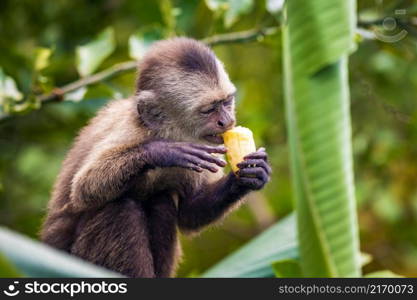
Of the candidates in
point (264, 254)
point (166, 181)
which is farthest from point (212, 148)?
point (264, 254)

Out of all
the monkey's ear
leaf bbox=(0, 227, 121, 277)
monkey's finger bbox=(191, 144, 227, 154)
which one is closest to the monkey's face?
the monkey's ear

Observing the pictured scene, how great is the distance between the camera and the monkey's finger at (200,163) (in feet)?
12.8

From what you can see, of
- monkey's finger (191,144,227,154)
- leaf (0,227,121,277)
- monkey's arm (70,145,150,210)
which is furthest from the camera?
monkey's arm (70,145,150,210)

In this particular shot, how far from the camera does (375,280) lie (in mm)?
3131

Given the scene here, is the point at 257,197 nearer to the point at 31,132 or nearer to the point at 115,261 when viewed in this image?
the point at 31,132

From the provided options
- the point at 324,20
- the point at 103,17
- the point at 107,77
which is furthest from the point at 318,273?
the point at 103,17

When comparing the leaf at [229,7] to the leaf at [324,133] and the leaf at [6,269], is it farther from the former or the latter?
the leaf at [6,269]

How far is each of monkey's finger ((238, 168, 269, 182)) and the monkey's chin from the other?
1.24 ft

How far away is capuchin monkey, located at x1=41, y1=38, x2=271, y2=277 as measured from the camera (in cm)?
428

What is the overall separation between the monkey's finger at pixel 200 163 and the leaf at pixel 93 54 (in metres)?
1.77

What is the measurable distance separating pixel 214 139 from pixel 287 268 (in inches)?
47.5

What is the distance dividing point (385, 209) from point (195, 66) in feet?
14.8

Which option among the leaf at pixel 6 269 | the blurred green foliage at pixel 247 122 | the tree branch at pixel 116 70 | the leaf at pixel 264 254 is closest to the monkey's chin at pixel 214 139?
the leaf at pixel 264 254

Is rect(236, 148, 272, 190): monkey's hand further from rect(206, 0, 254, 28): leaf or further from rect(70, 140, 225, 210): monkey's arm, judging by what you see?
rect(206, 0, 254, 28): leaf
